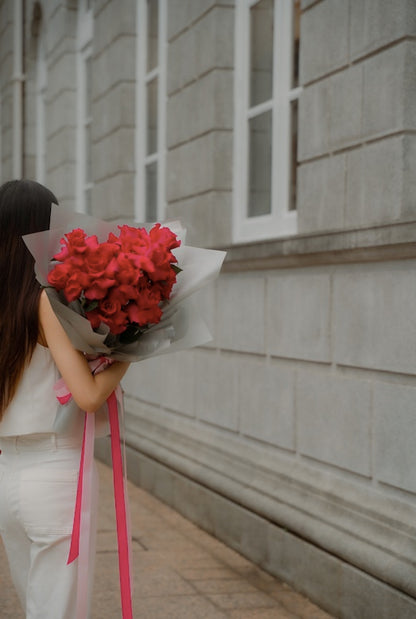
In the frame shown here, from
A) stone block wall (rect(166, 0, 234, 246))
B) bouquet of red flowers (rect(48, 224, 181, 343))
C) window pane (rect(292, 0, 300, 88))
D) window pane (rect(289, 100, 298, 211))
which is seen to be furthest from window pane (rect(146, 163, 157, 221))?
bouquet of red flowers (rect(48, 224, 181, 343))

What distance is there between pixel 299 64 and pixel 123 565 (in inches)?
124

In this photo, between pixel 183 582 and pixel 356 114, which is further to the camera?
pixel 183 582

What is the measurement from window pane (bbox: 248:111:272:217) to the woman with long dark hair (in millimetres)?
3067

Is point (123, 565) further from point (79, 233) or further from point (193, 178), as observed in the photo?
point (193, 178)

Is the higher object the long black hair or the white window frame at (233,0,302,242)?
the white window frame at (233,0,302,242)

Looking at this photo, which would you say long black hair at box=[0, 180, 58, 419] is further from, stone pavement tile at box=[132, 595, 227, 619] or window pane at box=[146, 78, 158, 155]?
window pane at box=[146, 78, 158, 155]

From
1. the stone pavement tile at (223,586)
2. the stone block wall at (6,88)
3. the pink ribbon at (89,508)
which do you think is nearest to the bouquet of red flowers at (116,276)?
the pink ribbon at (89,508)

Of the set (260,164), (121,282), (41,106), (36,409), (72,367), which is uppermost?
(41,106)

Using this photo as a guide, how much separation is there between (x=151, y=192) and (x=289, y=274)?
3236mm

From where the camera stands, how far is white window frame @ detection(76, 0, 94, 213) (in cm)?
1006

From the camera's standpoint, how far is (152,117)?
8.11 meters

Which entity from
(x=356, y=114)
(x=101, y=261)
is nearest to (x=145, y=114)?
(x=356, y=114)

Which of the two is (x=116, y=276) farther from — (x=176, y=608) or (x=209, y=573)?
(x=209, y=573)

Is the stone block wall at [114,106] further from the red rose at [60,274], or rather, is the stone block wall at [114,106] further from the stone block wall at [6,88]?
the red rose at [60,274]
